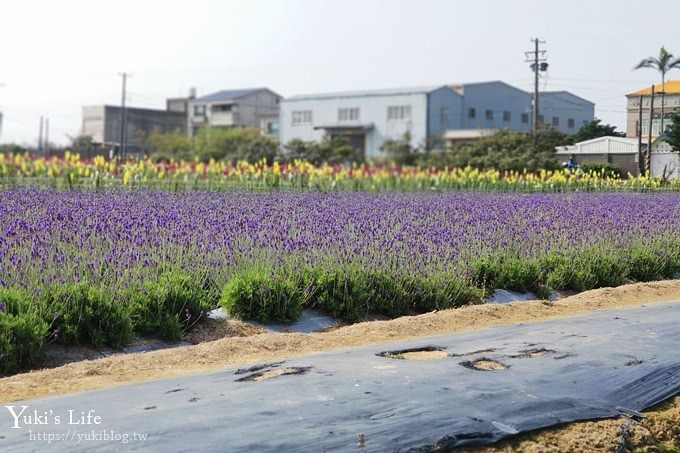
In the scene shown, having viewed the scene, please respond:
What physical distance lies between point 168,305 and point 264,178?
53.3 ft

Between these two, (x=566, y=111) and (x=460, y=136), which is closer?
(x=566, y=111)

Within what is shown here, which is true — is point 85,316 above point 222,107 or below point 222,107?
below

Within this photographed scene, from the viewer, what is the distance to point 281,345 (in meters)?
6.47

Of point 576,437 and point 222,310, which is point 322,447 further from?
point 222,310

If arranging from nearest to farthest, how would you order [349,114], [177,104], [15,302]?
[15,302], [349,114], [177,104]

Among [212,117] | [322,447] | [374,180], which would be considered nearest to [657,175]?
[374,180]

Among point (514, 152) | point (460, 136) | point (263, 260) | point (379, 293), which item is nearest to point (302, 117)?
point (460, 136)

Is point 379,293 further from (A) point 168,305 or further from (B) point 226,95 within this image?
(B) point 226,95

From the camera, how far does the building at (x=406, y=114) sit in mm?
53000

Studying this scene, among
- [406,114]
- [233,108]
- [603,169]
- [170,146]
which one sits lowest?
[603,169]

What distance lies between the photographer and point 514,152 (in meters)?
30.0

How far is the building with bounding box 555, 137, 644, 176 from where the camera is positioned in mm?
22188

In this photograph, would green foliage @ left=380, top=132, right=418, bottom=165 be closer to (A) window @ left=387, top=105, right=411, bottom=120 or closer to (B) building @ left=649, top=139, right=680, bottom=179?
(A) window @ left=387, top=105, right=411, bottom=120

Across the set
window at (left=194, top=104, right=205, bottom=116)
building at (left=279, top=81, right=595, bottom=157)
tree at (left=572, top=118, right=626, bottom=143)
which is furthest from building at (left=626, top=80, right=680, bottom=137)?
window at (left=194, top=104, right=205, bottom=116)
